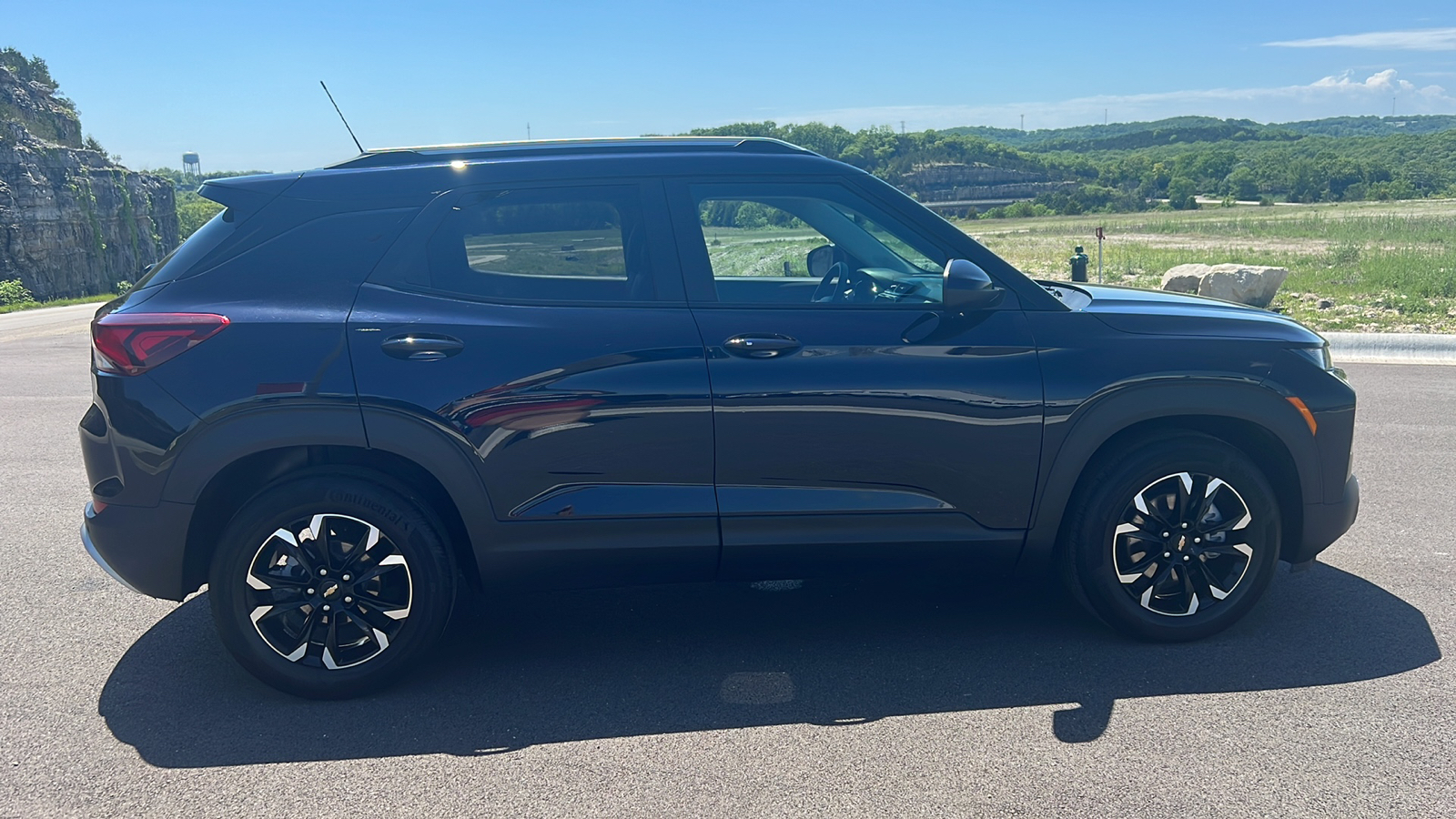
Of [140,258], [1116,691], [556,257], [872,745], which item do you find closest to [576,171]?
[556,257]

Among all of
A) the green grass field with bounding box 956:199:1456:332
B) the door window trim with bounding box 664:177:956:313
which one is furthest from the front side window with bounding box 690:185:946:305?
the green grass field with bounding box 956:199:1456:332

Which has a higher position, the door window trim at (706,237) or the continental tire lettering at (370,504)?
the door window trim at (706,237)

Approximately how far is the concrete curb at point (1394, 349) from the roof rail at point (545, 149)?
946cm

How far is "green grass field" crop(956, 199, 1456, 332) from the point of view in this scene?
49.0 feet

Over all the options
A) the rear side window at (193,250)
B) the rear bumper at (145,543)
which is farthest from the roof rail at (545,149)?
the rear bumper at (145,543)

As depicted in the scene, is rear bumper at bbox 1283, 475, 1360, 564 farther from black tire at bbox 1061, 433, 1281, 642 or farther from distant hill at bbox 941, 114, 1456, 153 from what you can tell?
distant hill at bbox 941, 114, 1456, 153

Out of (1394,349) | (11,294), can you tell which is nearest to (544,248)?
(1394,349)

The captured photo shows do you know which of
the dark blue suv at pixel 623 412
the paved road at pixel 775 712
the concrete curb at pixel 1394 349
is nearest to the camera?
the paved road at pixel 775 712

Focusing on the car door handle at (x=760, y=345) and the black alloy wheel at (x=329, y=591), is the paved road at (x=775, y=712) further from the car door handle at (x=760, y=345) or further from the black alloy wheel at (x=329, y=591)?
the car door handle at (x=760, y=345)

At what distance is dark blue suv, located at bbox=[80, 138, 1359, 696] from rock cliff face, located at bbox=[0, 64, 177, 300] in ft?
203

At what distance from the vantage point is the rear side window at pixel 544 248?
390 centimetres

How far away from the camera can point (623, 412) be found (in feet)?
12.4

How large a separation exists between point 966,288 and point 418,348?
6.35 ft

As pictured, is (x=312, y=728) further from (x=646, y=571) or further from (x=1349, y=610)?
(x=1349, y=610)
